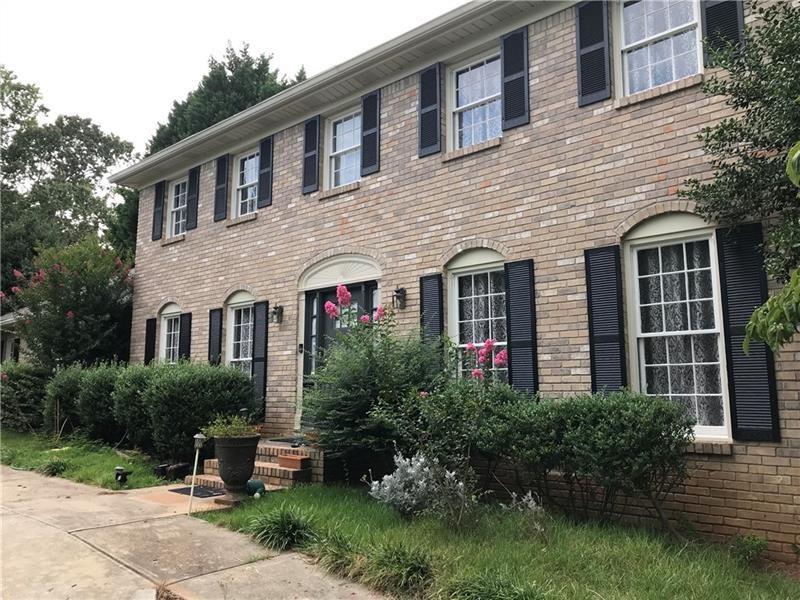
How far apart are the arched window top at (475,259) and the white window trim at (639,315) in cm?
159

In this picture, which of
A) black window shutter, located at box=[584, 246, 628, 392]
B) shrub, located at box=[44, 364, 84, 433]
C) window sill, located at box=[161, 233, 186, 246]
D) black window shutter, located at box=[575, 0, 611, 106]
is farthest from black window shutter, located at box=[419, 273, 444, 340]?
shrub, located at box=[44, 364, 84, 433]

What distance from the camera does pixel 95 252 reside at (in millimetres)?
13852

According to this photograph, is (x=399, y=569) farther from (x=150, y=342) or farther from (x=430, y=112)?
(x=150, y=342)

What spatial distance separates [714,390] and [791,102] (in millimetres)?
2671

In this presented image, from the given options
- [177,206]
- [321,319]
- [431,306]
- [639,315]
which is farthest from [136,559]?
[177,206]

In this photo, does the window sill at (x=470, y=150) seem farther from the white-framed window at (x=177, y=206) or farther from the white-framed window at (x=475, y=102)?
the white-framed window at (x=177, y=206)

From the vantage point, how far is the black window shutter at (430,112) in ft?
27.7

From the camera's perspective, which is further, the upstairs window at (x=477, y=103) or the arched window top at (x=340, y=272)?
the arched window top at (x=340, y=272)

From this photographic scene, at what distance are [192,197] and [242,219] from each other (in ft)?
6.66

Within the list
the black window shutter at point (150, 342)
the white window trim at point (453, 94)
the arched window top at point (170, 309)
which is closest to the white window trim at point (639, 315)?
the white window trim at point (453, 94)

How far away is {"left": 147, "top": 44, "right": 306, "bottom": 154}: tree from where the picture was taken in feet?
65.6

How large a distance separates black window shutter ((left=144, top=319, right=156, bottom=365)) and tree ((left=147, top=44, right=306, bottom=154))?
888 cm

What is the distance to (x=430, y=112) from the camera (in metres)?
8.55

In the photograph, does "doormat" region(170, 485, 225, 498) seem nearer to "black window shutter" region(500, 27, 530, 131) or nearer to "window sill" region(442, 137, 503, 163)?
"window sill" region(442, 137, 503, 163)
